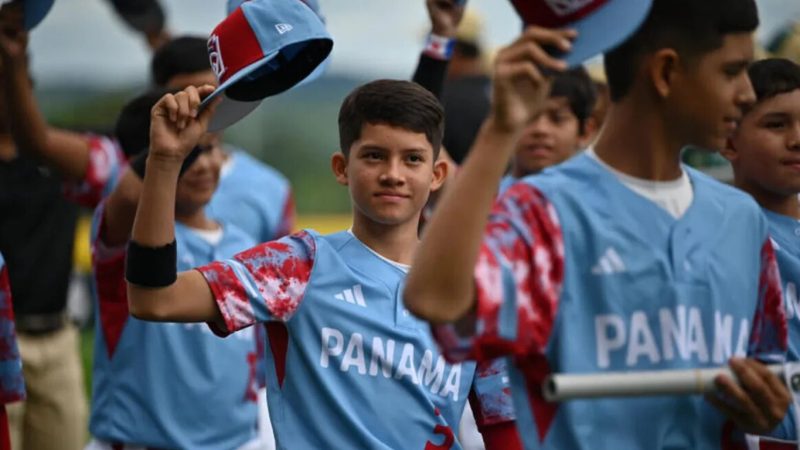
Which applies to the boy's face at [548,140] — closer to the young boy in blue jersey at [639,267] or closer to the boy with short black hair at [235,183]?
the boy with short black hair at [235,183]

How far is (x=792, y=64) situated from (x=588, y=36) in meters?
2.01

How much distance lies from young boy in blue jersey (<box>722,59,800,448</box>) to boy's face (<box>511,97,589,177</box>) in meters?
2.16

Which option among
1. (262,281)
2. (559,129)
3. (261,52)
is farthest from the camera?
(559,129)

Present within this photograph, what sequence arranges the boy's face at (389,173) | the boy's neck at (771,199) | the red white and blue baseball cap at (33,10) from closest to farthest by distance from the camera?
the boy's face at (389,173), the boy's neck at (771,199), the red white and blue baseball cap at (33,10)

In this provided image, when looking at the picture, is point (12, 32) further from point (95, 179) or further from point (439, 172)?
point (439, 172)

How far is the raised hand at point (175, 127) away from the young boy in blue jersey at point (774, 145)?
63.7 inches

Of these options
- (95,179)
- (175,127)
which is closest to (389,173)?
(175,127)

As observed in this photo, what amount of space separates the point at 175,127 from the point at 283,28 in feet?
1.27

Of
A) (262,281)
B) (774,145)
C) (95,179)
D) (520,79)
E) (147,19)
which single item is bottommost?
(147,19)

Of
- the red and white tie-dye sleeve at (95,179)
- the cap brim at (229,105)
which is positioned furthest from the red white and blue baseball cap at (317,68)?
the red and white tie-dye sleeve at (95,179)

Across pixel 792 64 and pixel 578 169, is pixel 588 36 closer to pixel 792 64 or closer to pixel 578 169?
pixel 578 169

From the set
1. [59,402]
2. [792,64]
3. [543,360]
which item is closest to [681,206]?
[543,360]

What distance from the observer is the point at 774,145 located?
4559 millimetres

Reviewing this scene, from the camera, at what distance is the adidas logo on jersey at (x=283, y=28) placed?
387cm
